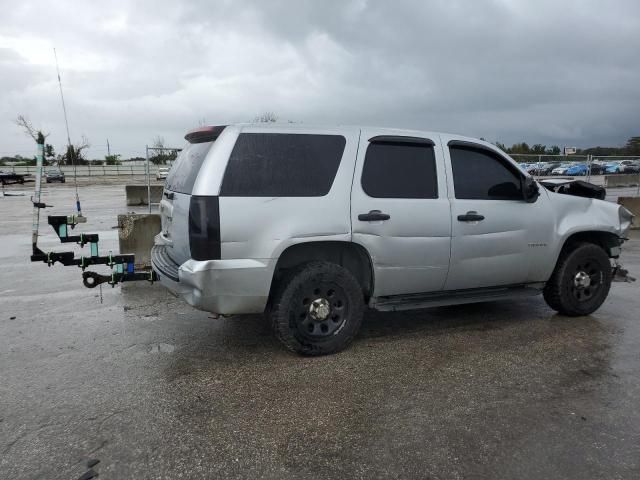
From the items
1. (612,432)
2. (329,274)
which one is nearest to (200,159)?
(329,274)

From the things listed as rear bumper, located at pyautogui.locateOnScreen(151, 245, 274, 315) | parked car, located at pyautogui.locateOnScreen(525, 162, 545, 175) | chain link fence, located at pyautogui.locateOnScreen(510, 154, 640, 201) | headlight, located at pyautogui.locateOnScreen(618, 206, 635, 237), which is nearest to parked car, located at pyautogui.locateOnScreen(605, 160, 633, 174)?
chain link fence, located at pyautogui.locateOnScreen(510, 154, 640, 201)

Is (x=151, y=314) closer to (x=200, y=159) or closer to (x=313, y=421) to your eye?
(x=200, y=159)

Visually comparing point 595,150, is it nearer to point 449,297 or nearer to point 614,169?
point 614,169

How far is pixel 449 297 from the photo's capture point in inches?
185

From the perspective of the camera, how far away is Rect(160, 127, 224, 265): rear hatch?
13.1 ft

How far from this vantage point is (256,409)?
132 inches

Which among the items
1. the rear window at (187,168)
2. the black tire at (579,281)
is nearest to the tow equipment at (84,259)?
the rear window at (187,168)

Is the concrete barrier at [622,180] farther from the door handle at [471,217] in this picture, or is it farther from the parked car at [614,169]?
the door handle at [471,217]

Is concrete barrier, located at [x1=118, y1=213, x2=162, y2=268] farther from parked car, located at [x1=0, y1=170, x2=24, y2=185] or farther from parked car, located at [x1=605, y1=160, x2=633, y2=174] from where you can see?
parked car, located at [x1=0, y1=170, x2=24, y2=185]

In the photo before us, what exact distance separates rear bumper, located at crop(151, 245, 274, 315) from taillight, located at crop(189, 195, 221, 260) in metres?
0.08

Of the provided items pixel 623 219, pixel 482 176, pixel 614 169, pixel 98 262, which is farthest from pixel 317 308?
pixel 614 169

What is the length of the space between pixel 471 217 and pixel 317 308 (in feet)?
5.51

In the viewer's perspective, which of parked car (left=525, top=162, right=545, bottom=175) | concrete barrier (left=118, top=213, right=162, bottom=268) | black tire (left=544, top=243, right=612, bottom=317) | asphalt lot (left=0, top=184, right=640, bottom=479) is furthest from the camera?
parked car (left=525, top=162, right=545, bottom=175)

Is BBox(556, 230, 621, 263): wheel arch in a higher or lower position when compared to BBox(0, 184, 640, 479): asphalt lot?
higher
